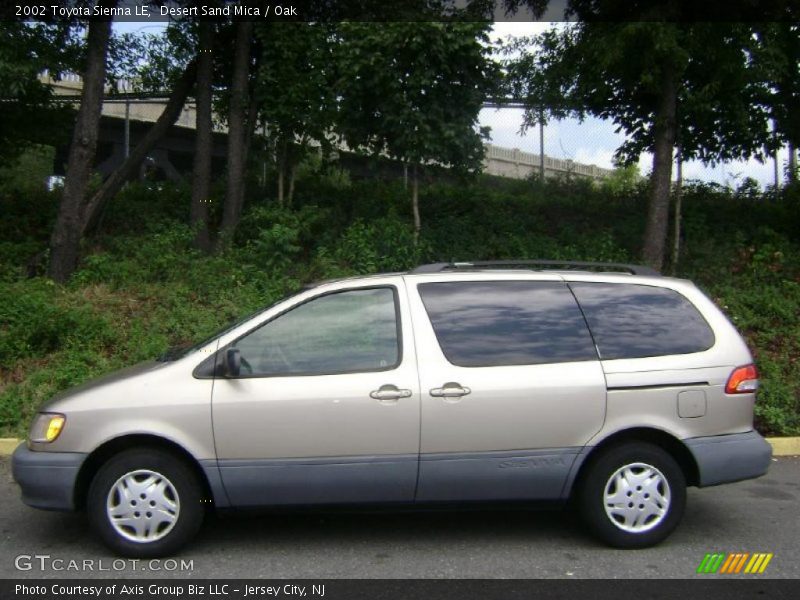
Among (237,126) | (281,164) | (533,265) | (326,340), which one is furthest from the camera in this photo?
(281,164)

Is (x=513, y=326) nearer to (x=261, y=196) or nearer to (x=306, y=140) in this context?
(x=306, y=140)

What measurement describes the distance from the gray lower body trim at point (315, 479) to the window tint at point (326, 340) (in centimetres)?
54

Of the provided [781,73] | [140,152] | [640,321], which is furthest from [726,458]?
[140,152]

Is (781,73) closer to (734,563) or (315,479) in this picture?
(734,563)

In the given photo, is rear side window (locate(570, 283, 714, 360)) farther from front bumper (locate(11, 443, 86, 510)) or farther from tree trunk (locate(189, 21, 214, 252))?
tree trunk (locate(189, 21, 214, 252))

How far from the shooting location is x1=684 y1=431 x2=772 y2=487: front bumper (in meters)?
5.00

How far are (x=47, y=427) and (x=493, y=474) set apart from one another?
270 centimetres

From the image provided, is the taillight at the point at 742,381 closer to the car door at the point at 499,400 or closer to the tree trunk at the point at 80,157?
the car door at the point at 499,400

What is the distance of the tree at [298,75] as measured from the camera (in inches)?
508

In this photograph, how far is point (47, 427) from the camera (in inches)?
190

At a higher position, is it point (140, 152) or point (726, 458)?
point (140, 152)

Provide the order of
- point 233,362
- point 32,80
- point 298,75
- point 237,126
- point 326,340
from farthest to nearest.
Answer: point 237,126
point 298,75
point 32,80
point 326,340
point 233,362

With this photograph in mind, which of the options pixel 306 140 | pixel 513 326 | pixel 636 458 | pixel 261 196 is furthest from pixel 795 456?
pixel 261 196
